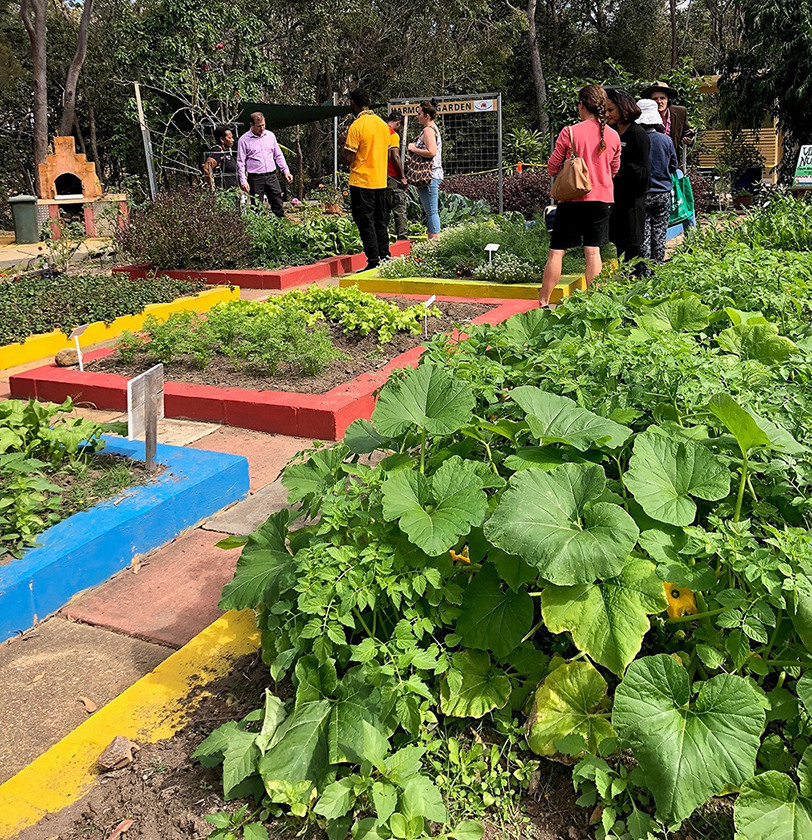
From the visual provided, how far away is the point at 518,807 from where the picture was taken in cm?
204

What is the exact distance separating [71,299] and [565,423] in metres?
6.94

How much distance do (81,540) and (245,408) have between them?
198 centimetres

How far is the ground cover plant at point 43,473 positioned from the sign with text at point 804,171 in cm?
1338

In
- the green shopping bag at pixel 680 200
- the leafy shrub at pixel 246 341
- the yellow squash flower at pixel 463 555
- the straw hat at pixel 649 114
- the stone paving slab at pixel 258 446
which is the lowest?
the stone paving slab at pixel 258 446

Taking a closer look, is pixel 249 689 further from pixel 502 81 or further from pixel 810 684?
pixel 502 81

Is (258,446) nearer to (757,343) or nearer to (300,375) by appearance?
(300,375)

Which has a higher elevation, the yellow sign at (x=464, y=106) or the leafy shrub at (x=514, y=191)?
the yellow sign at (x=464, y=106)

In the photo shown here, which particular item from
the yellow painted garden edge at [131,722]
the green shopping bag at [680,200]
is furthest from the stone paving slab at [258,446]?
the green shopping bag at [680,200]

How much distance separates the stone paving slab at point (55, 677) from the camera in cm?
260

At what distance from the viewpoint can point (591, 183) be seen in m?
6.75

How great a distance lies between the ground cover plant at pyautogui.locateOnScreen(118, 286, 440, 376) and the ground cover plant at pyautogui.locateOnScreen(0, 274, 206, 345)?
1.65 metres

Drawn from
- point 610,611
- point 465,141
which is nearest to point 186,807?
point 610,611

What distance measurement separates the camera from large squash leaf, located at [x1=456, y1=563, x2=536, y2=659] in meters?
2.14

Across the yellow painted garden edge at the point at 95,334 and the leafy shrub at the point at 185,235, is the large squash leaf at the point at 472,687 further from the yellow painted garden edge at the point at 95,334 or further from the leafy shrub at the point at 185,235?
the leafy shrub at the point at 185,235
